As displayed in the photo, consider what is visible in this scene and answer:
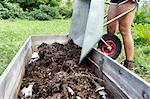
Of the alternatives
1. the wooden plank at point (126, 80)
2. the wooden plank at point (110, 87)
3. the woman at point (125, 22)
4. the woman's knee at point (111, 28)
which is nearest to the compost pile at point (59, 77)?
the wooden plank at point (110, 87)

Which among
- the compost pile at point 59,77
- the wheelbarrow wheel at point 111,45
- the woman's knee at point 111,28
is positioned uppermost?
the woman's knee at point 111,28

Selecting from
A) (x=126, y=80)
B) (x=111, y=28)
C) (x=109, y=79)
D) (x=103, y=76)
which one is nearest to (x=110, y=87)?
(x=109, y=79)

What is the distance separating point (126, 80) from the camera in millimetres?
2822

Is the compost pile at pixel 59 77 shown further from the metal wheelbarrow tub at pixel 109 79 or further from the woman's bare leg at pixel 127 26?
the woman's bare leg at pixel 127 26

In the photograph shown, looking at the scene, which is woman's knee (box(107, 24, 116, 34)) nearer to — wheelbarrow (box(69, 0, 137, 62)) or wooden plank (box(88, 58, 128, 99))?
wheelbarrow (box(69, 0, 137, 62))

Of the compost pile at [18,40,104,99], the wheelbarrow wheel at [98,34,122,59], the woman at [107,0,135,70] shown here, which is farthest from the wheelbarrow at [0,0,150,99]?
the woman at [107,0,135,70]

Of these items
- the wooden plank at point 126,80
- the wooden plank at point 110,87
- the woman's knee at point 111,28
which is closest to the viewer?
the wooden plank at point 126,80

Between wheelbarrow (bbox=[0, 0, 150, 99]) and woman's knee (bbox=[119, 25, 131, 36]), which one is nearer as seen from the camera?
wheelbarrow (bbox=[0, 0, 150, 99])

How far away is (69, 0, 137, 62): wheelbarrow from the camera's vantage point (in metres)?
4.04

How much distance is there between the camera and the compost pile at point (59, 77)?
10.4 ft

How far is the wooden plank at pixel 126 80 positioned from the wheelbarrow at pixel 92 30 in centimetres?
40

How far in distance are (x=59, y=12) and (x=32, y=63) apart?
10.7 m

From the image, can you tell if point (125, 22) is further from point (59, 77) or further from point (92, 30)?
point (59, 77)

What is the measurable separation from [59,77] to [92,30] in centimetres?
83
